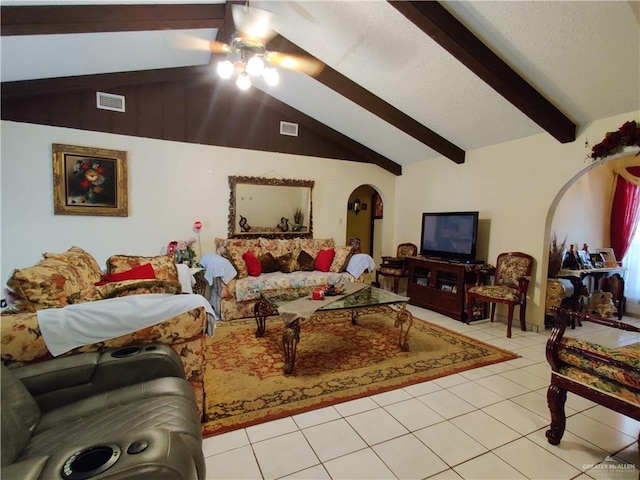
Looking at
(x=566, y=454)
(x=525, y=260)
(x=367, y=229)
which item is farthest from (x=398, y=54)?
(x=367, y=229)

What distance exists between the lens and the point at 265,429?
6.49 ft

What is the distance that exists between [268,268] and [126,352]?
299cm

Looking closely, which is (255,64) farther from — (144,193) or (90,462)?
(90,462)

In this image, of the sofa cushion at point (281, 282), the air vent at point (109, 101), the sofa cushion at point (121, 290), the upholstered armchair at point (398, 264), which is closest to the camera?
the sofa cushion at point (121, 290)

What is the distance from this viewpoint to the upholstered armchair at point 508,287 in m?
3.78

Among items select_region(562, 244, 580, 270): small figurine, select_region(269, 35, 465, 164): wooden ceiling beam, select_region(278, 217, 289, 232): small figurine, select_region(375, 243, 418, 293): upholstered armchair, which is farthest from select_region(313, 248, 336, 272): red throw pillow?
select_region(562, 244, 580, 270): small figurine

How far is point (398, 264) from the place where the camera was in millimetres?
5645

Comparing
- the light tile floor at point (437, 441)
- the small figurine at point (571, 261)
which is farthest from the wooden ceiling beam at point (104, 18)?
the small figurine at point (571, 261)

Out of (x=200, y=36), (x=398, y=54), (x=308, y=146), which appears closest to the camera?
A: (x=398, y=54)

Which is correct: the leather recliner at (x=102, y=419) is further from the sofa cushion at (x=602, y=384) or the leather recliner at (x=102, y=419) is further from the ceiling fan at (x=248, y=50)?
the ceiling fan at (x=248, y=50)

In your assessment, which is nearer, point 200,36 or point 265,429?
point 265,429

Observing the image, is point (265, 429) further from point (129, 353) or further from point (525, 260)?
point (525, 260)

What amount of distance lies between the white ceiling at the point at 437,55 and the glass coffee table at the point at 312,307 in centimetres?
250

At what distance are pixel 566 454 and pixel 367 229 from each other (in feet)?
20.2
